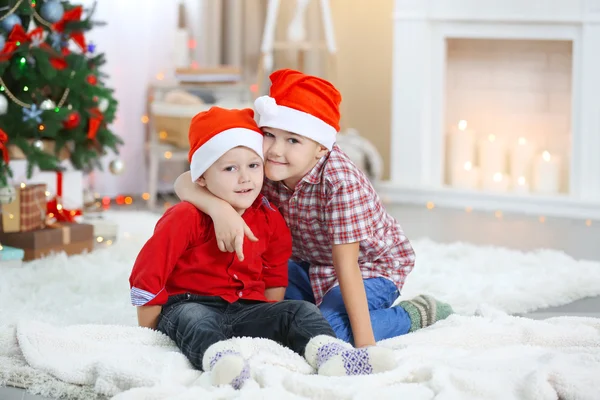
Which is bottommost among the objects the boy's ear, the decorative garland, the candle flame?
the candle flame

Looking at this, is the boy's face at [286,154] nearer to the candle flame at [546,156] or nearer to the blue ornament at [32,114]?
the blue ornament at [32,114]

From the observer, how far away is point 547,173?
168 inches

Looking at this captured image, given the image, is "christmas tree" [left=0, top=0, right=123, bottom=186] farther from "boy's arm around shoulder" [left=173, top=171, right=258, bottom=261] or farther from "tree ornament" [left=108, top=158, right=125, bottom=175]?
"boy's arm around shoulder" [left=173, top=171, right=258, bottom=261]

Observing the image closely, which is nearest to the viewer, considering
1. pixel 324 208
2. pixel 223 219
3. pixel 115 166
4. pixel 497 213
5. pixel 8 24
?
pixel 223 219

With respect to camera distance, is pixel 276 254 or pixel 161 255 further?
pixel 276 254

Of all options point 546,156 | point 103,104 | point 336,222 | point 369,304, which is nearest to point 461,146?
point 546,156

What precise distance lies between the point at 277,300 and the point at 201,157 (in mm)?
378

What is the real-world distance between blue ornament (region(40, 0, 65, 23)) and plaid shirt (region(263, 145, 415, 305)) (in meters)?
1.34

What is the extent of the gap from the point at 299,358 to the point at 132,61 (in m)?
3.02

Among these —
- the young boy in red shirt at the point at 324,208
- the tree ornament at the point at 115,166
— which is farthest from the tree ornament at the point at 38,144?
the young boy in red shirt at the point at 324,208

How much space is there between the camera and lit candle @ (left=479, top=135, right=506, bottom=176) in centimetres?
440

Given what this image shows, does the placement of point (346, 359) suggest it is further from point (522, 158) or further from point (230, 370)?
point (522, 158)

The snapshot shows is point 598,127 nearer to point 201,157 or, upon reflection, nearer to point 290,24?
point 290,24

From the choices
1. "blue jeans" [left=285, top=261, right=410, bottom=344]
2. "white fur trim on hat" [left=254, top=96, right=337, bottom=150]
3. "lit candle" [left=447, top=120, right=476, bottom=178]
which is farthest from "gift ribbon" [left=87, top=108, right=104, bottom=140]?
"lit candle" [left=447, top=120, right=476, bottom=178]
